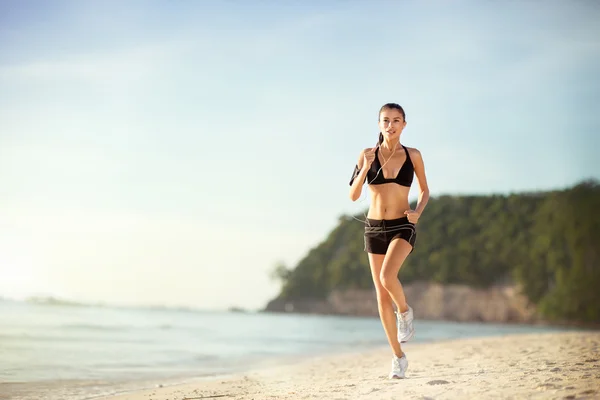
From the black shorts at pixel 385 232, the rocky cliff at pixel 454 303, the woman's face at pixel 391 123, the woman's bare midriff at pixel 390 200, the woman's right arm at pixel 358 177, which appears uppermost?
the woman's face at pixel 391 123

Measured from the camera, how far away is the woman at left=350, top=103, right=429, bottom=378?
462cm

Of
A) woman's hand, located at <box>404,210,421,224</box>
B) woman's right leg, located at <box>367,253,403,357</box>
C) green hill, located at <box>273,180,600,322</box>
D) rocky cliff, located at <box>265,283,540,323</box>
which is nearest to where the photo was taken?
woman's hand, located at <box>404,210,421,224</box>

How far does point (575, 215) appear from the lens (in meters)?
46.2

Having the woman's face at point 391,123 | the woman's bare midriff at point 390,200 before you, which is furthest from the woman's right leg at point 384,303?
the woman's face at point 391,123

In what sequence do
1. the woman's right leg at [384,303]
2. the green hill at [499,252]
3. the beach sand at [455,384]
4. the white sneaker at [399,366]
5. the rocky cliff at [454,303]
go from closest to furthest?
the beach sand at [455,384] < the woman's right leg at [384,303] < the white sneaker at [399,366] < the green hill at [499,252] < the rocky cliff at [454,303]

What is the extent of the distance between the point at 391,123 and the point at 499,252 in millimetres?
70101

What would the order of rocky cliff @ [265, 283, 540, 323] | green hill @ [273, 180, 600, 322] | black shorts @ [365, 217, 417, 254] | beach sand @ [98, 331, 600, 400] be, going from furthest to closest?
rocky cliff @ [265, 283, 540, 323], green hill @ [273, 180, 600, 322], black shorts @ [365, 217, 417, 254], beach sand @ [98, 331, 600, 400]

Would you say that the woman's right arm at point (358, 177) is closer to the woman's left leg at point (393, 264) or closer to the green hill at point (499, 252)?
the woman's left leg at point (393, 264)

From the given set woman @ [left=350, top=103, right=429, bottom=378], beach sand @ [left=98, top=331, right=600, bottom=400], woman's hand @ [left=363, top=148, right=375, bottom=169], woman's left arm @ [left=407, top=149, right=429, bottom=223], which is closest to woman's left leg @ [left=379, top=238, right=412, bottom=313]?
woman @ [left=350, top=103, right=429, bottom=378]

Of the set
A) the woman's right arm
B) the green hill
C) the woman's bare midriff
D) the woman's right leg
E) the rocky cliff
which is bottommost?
the rocky cliff

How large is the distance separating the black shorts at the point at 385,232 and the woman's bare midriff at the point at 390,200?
5 centimetres

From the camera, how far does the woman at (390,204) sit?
4.62 m

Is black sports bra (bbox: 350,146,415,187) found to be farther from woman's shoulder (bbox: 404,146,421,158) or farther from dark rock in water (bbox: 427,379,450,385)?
dark rock in water (bbox: 427,379,450,385)

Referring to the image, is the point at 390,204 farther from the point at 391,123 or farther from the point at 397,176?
the point at 391,123
